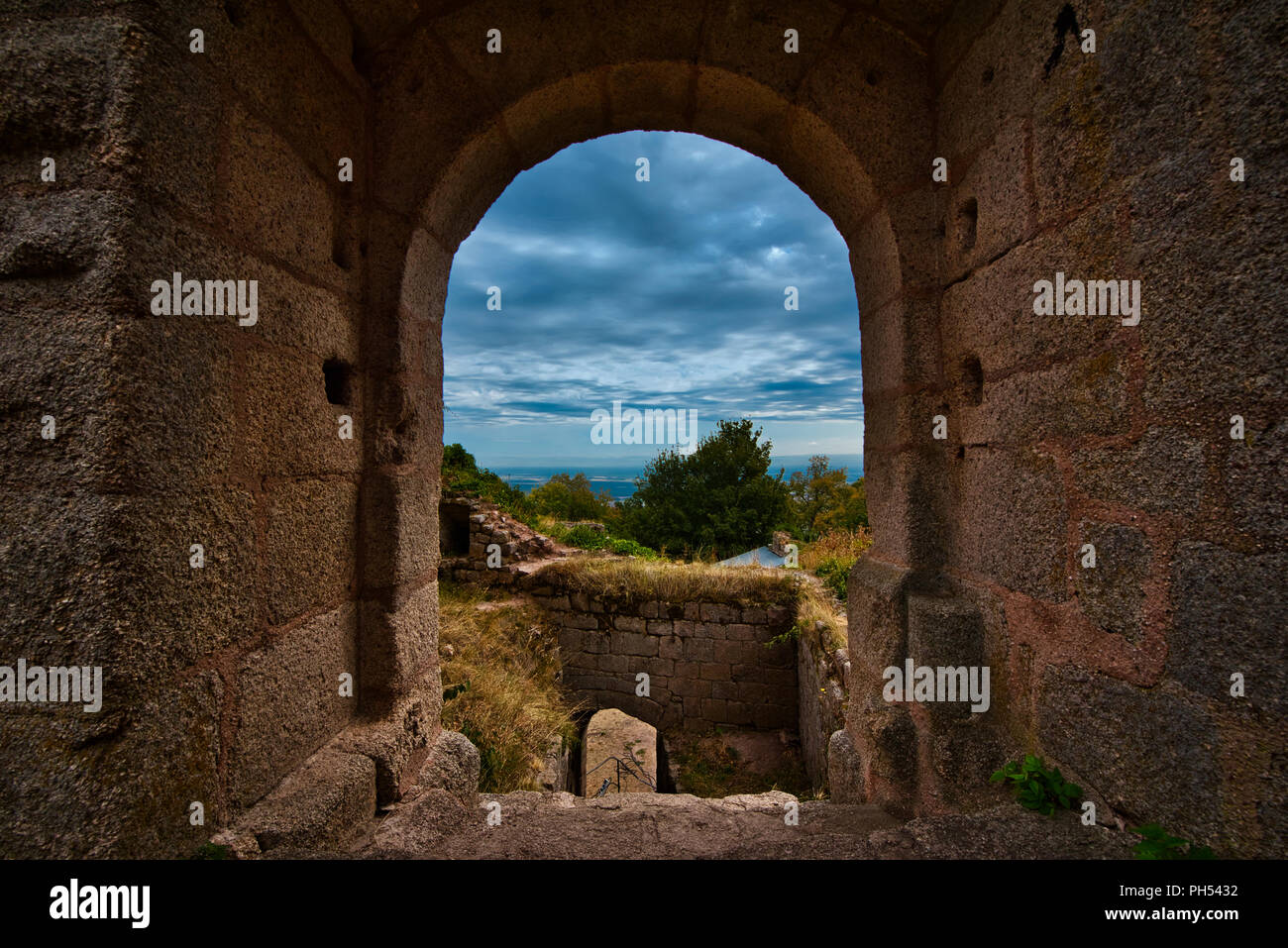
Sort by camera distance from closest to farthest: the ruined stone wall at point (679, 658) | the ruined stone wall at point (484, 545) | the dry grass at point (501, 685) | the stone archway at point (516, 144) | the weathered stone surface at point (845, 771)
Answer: the stone archway at point (516, 144) < the weathered stone surface at point (845, 771) < the dry grass at point (501, 685) < the ruined stone wall at point (679, 658) < the ruined stone wall at point (484, 545)

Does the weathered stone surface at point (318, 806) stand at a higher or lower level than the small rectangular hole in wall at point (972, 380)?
lower

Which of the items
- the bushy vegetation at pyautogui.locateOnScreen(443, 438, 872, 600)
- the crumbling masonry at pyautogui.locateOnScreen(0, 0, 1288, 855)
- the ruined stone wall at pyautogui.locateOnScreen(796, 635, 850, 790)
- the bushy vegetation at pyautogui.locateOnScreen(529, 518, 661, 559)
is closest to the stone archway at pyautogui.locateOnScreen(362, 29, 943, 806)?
the crumbling masonry at pyautogui.locateOnScreen(0, 0, 1288, 855)

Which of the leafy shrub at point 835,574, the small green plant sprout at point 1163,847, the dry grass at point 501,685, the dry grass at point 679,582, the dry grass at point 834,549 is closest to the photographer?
the small green plant sprout at point 1163,847

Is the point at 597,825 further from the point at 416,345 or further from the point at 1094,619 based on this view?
the point at 416,345

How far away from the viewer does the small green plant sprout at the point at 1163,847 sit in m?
1.23

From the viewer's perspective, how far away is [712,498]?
19750mm

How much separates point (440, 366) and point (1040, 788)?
8.66 feet

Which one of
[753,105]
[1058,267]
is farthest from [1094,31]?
[753,105]

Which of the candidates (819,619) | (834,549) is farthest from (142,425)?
(834,549)

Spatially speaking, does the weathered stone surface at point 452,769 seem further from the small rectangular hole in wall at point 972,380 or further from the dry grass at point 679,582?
the dry grass at point 679,582

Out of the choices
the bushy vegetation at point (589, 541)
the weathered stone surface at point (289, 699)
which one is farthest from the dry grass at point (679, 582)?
the weathered stone surface at point (289, 699)

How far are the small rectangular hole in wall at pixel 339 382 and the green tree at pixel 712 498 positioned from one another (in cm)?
1622

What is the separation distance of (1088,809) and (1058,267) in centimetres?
149

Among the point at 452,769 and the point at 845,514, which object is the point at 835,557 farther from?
the point at 845,514
